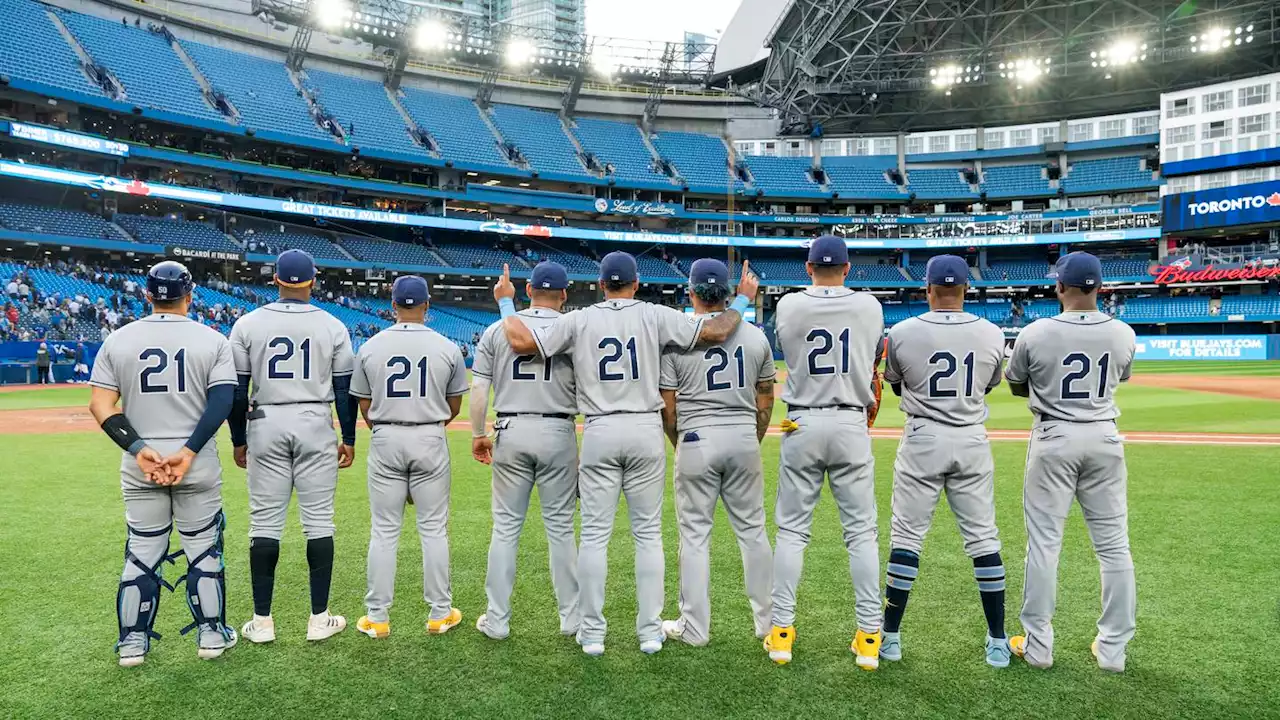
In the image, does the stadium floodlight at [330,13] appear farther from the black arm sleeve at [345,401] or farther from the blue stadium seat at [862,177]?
the black arm sleeve at [345,401]

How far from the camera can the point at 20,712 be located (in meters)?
3.61

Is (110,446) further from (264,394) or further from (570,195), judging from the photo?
(570,195)

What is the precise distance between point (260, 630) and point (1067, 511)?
4.87 meters

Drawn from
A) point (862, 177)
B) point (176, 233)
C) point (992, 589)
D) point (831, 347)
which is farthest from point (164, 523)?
point (862, 177)

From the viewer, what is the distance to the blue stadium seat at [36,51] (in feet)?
107

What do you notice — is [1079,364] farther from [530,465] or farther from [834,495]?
[530,465]

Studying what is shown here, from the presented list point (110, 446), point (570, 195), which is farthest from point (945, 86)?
point (110, 446)

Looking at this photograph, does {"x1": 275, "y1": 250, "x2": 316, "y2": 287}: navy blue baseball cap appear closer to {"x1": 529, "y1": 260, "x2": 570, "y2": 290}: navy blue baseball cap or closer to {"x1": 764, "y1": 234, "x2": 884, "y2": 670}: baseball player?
{"x1": 529, "y1": 260, "x2": 570, "y2": 290}: navy blue baseball cap

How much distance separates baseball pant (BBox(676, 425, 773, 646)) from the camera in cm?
446

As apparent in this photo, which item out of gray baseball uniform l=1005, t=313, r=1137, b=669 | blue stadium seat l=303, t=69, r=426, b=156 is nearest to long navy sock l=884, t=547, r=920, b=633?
gray baseball uniform l=1005, t=313, r=1137, b=669

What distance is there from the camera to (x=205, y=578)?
4363 mm

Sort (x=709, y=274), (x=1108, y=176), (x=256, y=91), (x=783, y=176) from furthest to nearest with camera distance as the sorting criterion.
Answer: (x=783, y=176) → (x=1108, y=176) → (x=256, y=91) → (x=709, y=274)

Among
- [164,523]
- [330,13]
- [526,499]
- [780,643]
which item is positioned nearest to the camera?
[780,643]

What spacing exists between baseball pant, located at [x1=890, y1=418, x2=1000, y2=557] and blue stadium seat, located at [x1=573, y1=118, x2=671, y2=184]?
1946 inches
